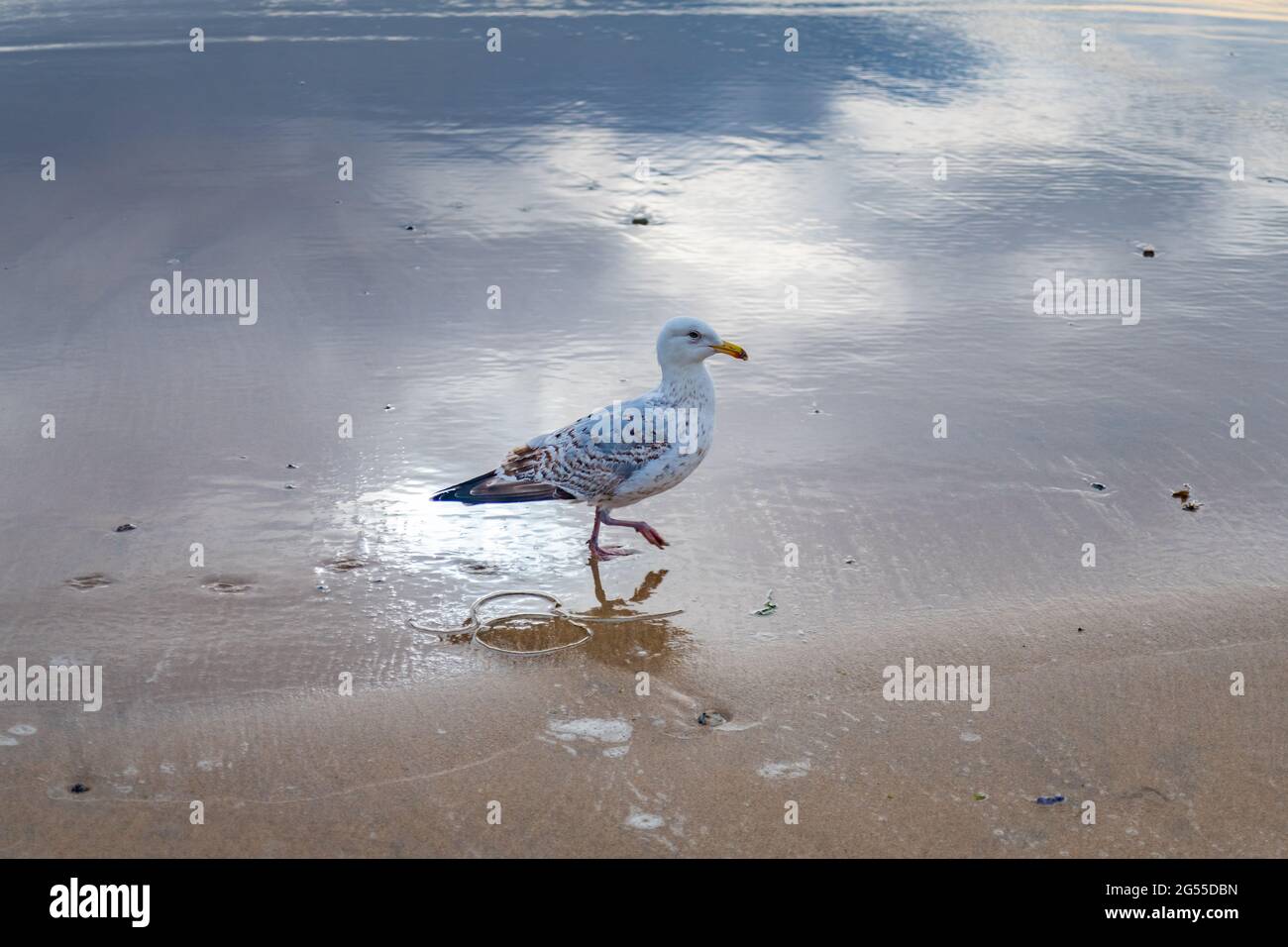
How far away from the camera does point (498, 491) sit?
6031 millimetres

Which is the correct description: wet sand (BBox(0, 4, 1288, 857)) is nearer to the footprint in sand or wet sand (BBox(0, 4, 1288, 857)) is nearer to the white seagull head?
the footprint in sand

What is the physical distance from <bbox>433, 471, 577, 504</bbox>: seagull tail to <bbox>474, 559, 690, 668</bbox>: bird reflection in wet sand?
66 centimetres

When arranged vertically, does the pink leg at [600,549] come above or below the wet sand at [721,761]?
above

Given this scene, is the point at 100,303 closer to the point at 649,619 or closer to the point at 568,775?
the point at 649,619

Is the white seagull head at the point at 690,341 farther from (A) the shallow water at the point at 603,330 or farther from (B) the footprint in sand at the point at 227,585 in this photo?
(B) the footprint in sand at the point at 227,585

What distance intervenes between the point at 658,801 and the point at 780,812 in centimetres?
40

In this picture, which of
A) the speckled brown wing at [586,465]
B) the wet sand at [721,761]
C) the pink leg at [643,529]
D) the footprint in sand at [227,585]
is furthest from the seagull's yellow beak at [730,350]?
the footprint in sand at [227,585]

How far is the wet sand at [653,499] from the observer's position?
174 inches

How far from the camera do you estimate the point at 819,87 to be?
14219 millimetres

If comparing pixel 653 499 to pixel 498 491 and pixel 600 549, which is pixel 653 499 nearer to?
pixel 600 549

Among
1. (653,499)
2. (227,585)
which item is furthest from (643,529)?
(227,585)

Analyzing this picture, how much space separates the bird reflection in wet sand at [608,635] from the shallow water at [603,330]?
0.08ft

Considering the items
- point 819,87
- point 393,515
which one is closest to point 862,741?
point 393,515

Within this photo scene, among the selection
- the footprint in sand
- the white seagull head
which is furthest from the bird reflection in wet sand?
the white seagull head
